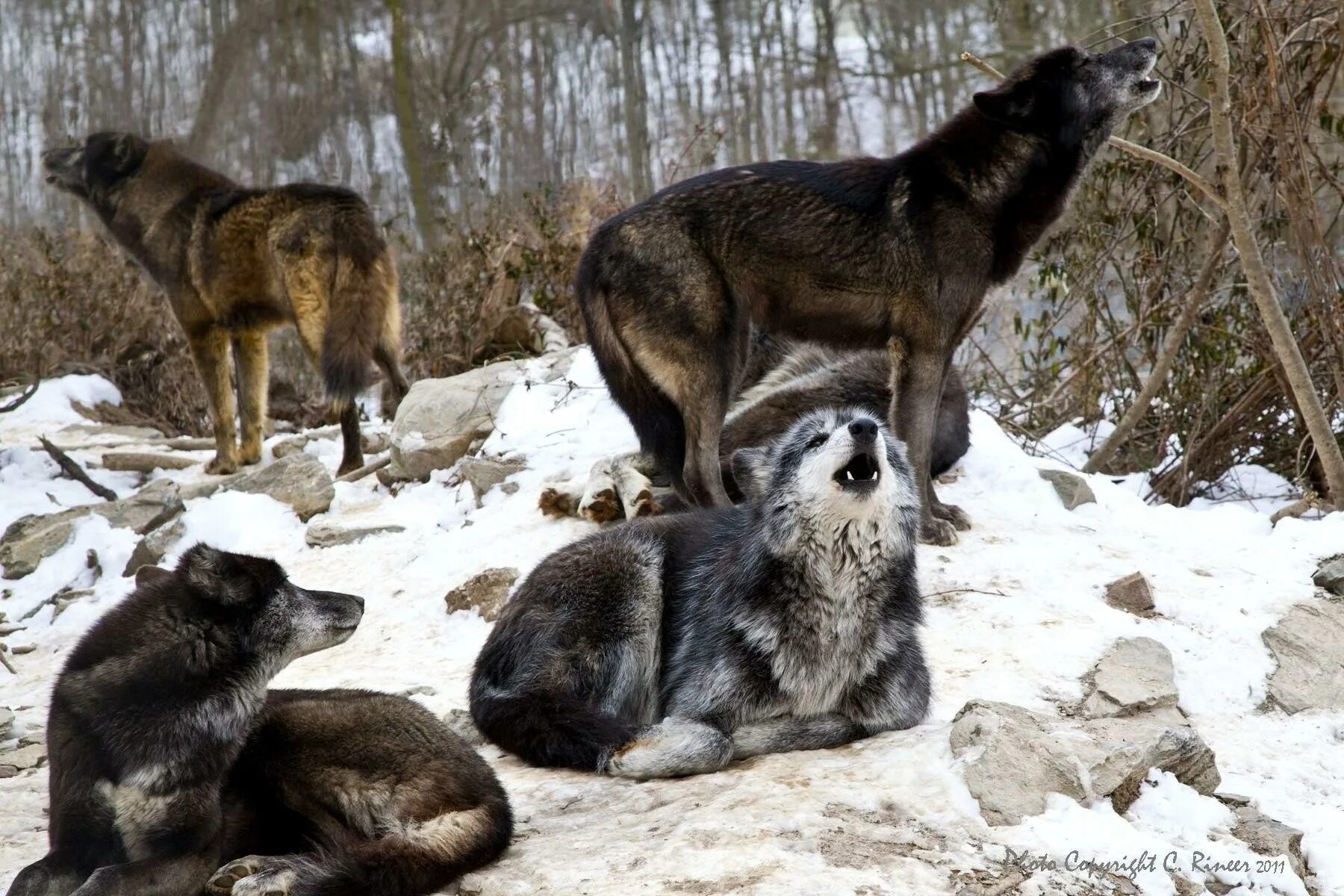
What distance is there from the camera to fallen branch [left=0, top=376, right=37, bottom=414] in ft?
36.6

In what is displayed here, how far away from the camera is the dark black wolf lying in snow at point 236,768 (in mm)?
3113

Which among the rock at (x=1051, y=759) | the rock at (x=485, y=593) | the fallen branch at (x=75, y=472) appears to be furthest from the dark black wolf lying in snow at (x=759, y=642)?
the fallen branch at (x=75, y=472)

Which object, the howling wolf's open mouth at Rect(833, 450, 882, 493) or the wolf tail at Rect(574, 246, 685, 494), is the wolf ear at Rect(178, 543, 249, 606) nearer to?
the howling wolf's open mouth at Rect(833, 450, 882, 493)

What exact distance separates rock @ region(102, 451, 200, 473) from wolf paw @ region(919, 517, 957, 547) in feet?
20.5

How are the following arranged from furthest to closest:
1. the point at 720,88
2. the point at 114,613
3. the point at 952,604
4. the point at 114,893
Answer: the point at 720,88
the point at 952,604
the point at 114,613
the point at 114,893

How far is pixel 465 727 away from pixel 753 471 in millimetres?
1420

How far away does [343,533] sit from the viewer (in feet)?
24.8

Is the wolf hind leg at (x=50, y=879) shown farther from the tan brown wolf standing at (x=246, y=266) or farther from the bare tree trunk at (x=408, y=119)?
the bare tree trunk at (x=408, y=119)

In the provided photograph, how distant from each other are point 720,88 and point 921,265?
15996 mm

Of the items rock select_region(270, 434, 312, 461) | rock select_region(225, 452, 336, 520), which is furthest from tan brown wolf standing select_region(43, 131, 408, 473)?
rock select_region(225, 452, 336, 520)

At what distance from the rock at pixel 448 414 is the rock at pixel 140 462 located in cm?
230

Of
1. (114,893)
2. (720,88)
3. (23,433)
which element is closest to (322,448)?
(23,433)

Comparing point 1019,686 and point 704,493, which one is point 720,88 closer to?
point 704,493

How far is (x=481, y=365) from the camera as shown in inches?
423
